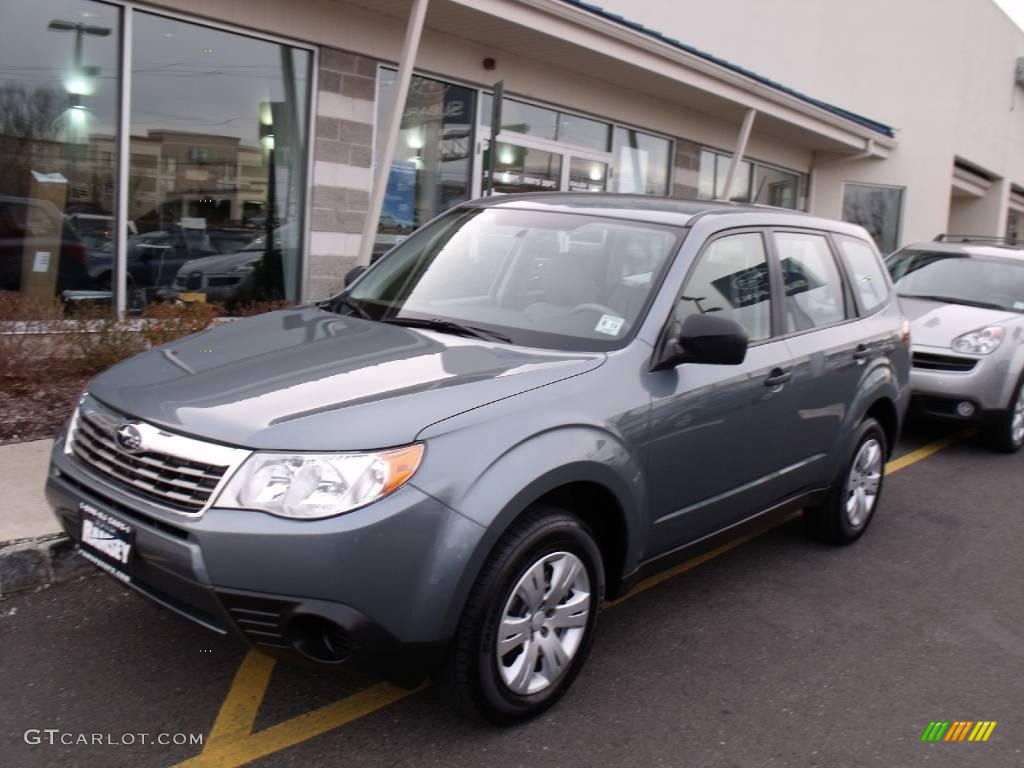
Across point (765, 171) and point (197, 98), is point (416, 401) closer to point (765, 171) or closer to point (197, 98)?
point (197, 98)

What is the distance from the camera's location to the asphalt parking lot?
9.80 ft

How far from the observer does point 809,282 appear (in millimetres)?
4645

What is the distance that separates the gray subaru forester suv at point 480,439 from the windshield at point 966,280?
424cm

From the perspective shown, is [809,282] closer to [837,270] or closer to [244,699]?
[837,270]

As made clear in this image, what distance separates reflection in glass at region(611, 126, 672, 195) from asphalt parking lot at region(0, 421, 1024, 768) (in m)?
9.35

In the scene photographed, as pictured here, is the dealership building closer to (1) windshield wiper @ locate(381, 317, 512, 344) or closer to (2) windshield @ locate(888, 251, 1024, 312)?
(1) windshield wiper @ locate(381, 317, 512, 344)

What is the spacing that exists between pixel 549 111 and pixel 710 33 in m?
3.97

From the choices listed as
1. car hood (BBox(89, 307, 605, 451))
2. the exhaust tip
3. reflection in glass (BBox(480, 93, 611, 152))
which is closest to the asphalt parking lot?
the exhaust tip

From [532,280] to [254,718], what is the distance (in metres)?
→ 1.97

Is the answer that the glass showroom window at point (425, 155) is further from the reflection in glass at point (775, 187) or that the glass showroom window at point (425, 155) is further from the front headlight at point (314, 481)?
the front headlight at point (314, 481)

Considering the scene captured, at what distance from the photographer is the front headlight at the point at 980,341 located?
738 centimetres

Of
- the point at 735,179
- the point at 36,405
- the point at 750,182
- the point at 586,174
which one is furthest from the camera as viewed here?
the point at 750,182

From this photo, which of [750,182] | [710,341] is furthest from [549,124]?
[710,341]

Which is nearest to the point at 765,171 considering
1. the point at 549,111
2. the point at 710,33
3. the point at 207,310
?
the point at 710,33
